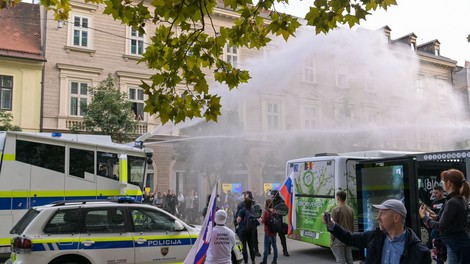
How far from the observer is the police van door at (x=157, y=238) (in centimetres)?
724

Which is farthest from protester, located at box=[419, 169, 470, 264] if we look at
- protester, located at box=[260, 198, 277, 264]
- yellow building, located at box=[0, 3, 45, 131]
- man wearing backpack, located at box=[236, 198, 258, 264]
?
yellow building, located at box=[0, 3, 45, 131]

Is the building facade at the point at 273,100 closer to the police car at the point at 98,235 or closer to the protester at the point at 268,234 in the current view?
the protester at the point at 268,234

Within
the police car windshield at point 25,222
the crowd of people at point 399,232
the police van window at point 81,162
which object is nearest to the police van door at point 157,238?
the police car windshield at point 25,222

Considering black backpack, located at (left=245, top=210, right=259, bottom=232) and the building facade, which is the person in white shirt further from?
the building facade

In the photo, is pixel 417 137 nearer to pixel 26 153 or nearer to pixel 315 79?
pixel 315 79

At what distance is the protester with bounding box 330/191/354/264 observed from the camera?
7312 millimetres

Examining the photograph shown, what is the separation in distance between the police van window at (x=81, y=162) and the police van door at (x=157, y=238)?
14.7ft

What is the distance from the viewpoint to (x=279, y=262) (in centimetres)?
1032

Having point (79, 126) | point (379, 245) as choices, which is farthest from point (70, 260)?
point (79, 126)

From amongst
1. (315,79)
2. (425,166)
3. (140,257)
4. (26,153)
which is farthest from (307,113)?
(140,257)

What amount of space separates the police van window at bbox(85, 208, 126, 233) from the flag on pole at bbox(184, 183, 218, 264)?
2141 mm

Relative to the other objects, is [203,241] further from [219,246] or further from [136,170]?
[136,170]

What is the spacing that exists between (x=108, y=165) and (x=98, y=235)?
4928 millimetres

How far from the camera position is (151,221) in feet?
24.5
